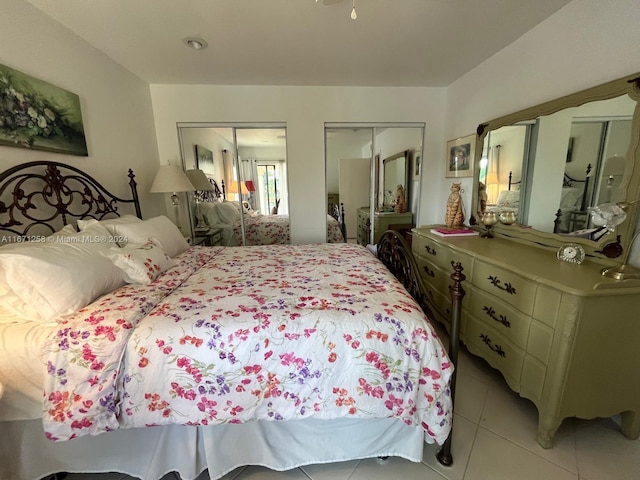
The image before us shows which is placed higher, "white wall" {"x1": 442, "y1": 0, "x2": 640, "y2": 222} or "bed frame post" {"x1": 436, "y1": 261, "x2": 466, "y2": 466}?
"white wall" {"x1": 442, "y1": 0, "x2": 640, "y2": 222}

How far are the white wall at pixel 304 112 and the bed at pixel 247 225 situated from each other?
238 mm

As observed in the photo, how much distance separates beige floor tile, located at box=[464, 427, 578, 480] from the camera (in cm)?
120

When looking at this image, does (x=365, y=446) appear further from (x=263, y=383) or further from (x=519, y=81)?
(x=519, y=81)

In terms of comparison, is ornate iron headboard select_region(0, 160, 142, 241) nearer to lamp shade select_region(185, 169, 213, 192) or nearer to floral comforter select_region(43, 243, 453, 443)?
floral comforter select_region(43, 243, 453, 443)

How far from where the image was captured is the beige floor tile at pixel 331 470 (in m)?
1.21

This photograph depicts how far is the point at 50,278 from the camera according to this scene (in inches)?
43.8

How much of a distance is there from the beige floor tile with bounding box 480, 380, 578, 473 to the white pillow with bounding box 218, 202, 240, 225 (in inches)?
122

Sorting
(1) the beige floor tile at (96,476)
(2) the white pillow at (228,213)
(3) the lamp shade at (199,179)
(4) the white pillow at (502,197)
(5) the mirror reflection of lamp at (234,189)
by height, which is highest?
(3) the lamp shade at (199,179)

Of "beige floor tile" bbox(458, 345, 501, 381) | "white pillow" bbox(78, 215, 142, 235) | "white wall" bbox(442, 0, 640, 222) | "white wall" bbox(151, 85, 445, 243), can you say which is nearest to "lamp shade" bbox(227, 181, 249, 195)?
"white wall" bbox(151, 85, 445, 243)

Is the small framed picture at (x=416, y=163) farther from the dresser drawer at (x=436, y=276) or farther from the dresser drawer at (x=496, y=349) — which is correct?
the dresser drawer at (x=496, y=349)

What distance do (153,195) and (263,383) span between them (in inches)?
105

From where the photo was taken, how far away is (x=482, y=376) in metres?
1.83

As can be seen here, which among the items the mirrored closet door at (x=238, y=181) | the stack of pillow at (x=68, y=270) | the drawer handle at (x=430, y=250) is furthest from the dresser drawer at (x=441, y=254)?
the stack of pillow at (x=68, y=270)

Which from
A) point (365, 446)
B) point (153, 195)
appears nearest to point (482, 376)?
point (365, 446)
